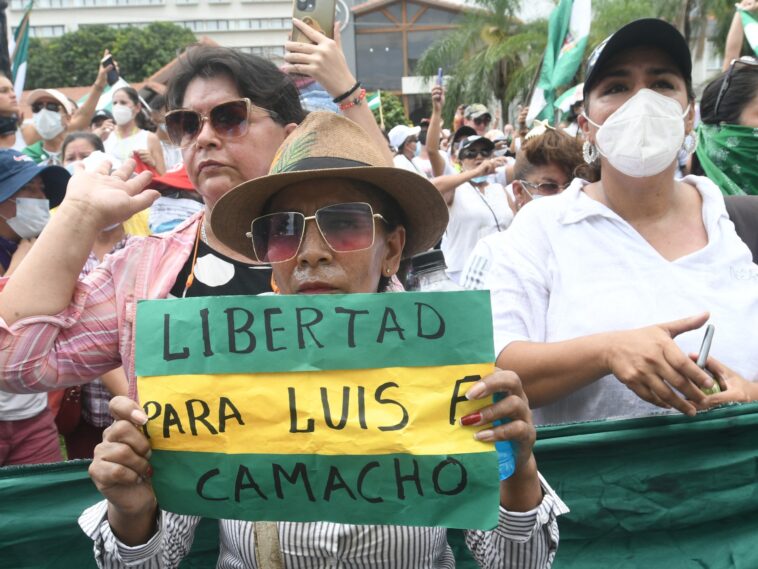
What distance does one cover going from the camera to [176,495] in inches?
61.8

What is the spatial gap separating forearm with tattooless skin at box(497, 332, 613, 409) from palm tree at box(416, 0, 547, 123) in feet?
96.6

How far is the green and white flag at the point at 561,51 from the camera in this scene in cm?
702

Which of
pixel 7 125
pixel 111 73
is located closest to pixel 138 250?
pixel 7 125

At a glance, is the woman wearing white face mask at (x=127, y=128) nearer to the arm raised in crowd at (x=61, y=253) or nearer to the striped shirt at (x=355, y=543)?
the arm raised in crowd at (x=61, y=253)

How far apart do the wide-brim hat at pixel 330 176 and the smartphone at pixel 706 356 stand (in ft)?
2.40

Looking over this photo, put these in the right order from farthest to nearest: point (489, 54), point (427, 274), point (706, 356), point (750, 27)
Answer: point (489, 54), point (750, 27), point (427, 274), point (706, 356)

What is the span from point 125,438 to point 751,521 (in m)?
1.77

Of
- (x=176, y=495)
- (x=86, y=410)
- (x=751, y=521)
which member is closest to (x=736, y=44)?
(x=751, y=521)

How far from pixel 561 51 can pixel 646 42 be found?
5.10m

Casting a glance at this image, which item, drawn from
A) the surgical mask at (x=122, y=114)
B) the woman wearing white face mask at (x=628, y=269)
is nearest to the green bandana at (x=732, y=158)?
the woman wearing white face mask at (x=628, y=269)

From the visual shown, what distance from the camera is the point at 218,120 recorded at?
2336 mm

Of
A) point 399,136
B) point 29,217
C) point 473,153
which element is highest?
point 29,217

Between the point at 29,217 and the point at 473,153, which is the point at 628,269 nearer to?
the point at 29,217

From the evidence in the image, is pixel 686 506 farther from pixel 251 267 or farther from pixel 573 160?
pixel 573 160
